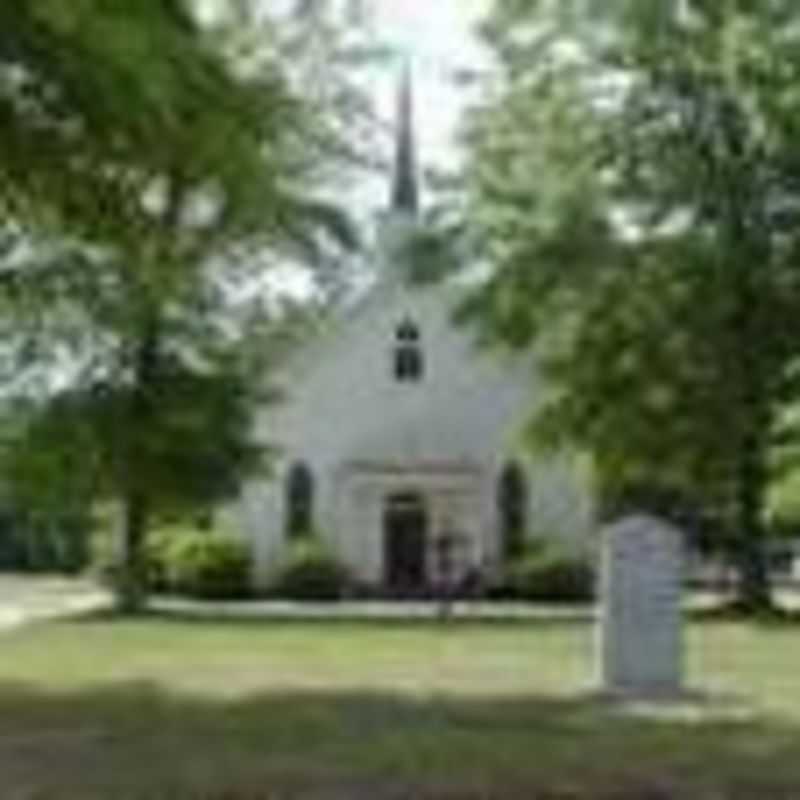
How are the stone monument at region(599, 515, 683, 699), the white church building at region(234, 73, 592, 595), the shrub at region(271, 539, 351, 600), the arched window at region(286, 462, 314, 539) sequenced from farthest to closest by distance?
the arched window at region(286, 462, 314, 539) → the white church building at region(234, 73, 592, 595) → the shrub at region(271, 539, 351, 600) → the stone monument at region(599, 515, 683, 699)

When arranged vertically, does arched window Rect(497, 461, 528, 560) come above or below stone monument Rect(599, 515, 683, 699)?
above

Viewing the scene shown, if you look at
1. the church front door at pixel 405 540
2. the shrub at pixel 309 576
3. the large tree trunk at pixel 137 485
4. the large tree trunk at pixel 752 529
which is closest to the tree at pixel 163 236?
the large tree trunk at pixel 137 485

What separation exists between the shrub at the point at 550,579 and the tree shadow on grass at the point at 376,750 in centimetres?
3597

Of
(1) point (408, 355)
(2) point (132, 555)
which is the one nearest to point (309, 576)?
(1) point (408, 355)

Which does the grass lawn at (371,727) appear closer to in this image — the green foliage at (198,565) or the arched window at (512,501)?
the green foliage at (198,565)

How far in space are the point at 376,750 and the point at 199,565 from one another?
42571 millimetres

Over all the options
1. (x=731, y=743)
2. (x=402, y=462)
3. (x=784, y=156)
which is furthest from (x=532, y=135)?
(x=731, y=743)

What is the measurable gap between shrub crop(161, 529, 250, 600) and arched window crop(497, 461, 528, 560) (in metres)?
7.23

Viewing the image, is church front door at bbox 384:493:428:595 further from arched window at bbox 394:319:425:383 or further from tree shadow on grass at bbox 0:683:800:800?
tree shadow on grass at bbox 0:683:800:800

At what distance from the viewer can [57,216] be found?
85.4 ft

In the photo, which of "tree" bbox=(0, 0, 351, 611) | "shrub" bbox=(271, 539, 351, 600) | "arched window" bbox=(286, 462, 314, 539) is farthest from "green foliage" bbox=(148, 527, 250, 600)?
"tree" bbox=(0, 0, 351, 611)

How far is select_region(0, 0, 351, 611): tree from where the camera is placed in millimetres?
22906

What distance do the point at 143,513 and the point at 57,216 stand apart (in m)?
27.1

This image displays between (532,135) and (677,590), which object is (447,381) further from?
(677,590)
